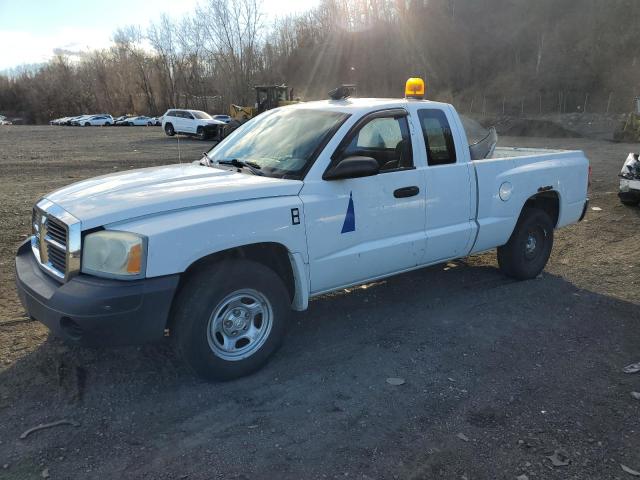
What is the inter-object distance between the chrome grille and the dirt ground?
80 cm

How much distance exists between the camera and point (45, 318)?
3.28m

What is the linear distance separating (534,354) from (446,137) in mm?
2038

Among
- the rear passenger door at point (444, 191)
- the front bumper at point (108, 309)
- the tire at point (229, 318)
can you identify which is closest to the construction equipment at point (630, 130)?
the rear passenger door at point (444, 191)

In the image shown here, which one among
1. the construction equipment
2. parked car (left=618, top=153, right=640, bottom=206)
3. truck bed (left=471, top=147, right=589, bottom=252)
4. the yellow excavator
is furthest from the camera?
the yellow excavator

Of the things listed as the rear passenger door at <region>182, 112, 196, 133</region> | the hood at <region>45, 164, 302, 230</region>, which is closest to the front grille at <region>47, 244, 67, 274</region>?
the hood at <region>45, 164, 302, 230</region>

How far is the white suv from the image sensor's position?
33.0 metres

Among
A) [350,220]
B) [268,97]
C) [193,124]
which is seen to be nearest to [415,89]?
[350,220]

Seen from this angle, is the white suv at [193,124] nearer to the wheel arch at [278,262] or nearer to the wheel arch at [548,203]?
the wheel arch at [548,203]

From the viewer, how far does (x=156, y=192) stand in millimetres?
3547

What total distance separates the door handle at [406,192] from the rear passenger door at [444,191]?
16 cm

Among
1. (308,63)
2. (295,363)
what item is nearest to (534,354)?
(295,363)

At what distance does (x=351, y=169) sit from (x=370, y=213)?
47 centimetres

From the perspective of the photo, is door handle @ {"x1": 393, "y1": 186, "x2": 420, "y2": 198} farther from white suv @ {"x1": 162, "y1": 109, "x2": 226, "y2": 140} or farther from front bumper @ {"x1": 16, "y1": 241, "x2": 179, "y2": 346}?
white suv @ {"x1": 162, "y1": 109, "x2": 226, "y2": 140}

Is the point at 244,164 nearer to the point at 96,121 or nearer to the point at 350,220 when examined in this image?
the point at 350,220
